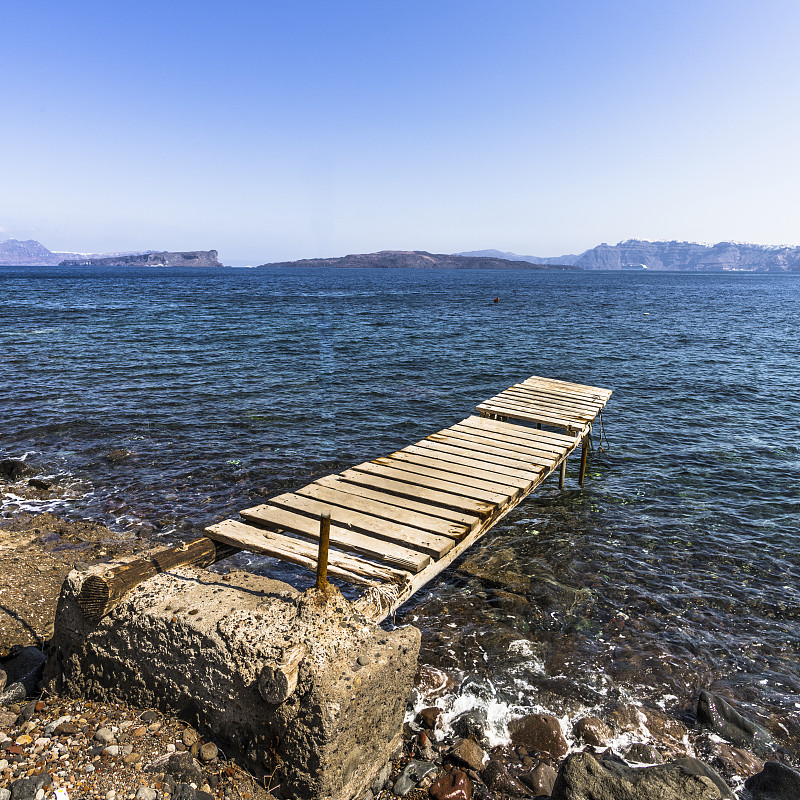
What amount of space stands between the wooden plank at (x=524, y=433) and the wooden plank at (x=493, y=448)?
608 millimetres

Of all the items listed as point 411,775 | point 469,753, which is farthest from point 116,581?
point 469,753

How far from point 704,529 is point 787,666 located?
4.04m

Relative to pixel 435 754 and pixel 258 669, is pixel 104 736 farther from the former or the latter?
pixel 435 754

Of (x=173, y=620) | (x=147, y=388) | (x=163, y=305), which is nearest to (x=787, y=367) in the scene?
(x=147, y=388)

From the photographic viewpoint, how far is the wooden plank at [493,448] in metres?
10.3

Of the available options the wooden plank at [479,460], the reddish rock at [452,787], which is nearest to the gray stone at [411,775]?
the reddish rock at [452,787]

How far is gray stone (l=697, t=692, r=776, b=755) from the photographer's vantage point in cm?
618

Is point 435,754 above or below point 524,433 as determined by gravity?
below

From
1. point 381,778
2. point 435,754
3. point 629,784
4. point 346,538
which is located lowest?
point 435,754

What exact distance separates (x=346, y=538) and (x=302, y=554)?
654 mm

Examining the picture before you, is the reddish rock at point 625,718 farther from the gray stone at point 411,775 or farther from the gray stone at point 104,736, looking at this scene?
the gray stone at point 104,736

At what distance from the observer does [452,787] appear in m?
5.27

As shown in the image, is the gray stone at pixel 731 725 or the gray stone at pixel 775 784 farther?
the gray stone at pixel 731 725

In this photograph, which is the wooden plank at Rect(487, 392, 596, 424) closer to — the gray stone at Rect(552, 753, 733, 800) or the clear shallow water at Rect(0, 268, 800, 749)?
the clear shallow water at Rect(0, 268, 800, 749)
